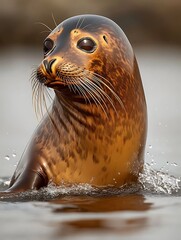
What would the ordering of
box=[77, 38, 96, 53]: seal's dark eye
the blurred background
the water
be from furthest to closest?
the blurred background → box=[77, 38, 96, 53]: seal's dark eye → the water

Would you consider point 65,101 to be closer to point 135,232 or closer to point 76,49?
point 76,49

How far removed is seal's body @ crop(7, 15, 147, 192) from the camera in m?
8.99

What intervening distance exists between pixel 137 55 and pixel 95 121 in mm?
20804

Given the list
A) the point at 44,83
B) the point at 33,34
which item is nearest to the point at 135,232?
the point at 44,83

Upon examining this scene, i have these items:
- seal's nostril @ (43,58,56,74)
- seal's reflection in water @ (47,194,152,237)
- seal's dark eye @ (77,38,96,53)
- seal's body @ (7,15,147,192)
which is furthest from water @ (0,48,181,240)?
seal's dark eye @ (77,38,96,53)

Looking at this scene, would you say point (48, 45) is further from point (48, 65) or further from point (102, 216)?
point (102, 216)

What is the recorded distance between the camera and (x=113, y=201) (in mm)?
8281

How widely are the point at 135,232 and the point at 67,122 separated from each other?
2.83 meters

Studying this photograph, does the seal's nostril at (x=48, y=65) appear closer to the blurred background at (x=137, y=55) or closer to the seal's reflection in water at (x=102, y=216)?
the seal's reflection in water at (x=102, y=216)

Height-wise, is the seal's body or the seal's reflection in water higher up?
the seal's body

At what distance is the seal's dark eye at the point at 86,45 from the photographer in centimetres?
896

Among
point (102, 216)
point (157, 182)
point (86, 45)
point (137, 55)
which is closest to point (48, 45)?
point (86, 45)

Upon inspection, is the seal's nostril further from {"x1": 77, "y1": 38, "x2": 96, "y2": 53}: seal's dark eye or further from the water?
the water

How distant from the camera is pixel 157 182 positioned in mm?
9531
